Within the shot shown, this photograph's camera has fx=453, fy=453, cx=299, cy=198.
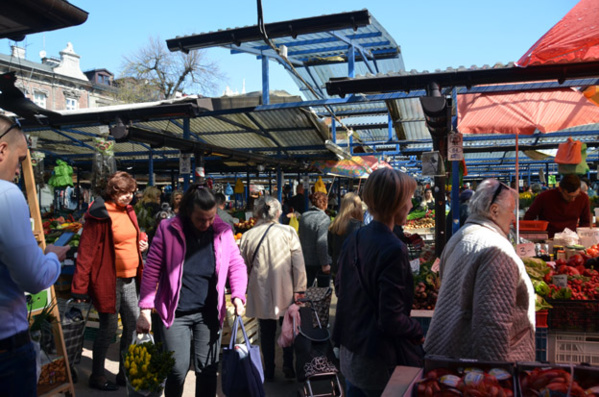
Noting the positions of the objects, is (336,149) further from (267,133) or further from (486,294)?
(486,294)

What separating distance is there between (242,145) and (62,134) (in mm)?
4539

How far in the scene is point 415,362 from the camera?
2.13 m

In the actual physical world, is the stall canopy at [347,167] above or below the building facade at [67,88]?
below

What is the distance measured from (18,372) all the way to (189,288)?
1.24 metres

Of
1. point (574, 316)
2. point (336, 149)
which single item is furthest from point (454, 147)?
point (336, 149)

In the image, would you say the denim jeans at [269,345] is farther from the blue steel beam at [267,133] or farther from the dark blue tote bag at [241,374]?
the blue steel beam at [267,133]

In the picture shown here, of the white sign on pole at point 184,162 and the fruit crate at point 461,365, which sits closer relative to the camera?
the fruit crate at point 461,365

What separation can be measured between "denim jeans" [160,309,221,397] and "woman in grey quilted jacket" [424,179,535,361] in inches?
58.8

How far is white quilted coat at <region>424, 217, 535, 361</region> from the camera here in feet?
6.75

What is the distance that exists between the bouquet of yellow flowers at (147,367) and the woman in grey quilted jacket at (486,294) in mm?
1644

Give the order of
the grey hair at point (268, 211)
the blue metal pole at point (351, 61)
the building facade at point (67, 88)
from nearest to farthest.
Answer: the grey hair at point (268, 211) → the blue metal pole at point (351, 61) → the building facade at point (67, 88)

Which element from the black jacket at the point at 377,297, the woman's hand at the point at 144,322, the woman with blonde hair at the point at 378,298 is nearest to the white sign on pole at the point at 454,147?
the woman with blonde hair at the point at 378,298

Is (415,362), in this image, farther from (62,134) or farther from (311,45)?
(62,134)

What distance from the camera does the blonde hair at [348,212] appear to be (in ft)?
16.7
